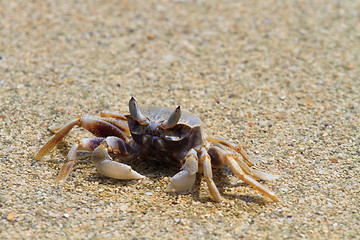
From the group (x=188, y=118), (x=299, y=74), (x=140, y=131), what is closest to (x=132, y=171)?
(x=140, y=131)

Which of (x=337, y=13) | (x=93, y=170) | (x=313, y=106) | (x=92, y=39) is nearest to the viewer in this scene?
(x=93, y=170)

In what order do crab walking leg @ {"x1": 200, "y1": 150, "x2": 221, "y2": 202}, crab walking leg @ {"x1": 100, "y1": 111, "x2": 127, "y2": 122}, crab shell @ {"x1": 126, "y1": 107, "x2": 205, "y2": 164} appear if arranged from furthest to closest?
crab walking leg @ {"x1": 100, "y1": 111, "x2": 127, "y2": 122} < crab shell @ {"x1": 126, "y1": 107, "x2": 205, "y2": 164} < crab walking leg @ {"x1": 200, "y1": 150, "x2": 221, "y2": 202}

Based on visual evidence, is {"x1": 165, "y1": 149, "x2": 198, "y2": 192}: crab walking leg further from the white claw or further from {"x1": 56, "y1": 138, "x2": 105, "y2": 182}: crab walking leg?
{"x1": 56, "y1": 138, "x2": 105, "y2": 182}: crab walking leg

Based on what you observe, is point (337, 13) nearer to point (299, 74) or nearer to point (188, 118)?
point (299, 74)

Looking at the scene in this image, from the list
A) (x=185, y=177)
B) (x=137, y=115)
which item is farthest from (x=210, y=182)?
(x=137, y=115)

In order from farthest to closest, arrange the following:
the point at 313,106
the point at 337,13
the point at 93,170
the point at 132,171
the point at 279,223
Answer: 1. the point at 337,13
2. the point at 313,106
3. the point at 93,170
4. the point at 132,171
5. the point at 279,223

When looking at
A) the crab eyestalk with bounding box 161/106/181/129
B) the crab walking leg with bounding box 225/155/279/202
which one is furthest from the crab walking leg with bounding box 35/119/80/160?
the crab walking leg with bounding box 225/155/279/202

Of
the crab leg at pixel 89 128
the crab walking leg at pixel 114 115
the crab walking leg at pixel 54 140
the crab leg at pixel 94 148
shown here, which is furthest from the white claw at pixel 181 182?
the crab walking leg at pixel 54 140
